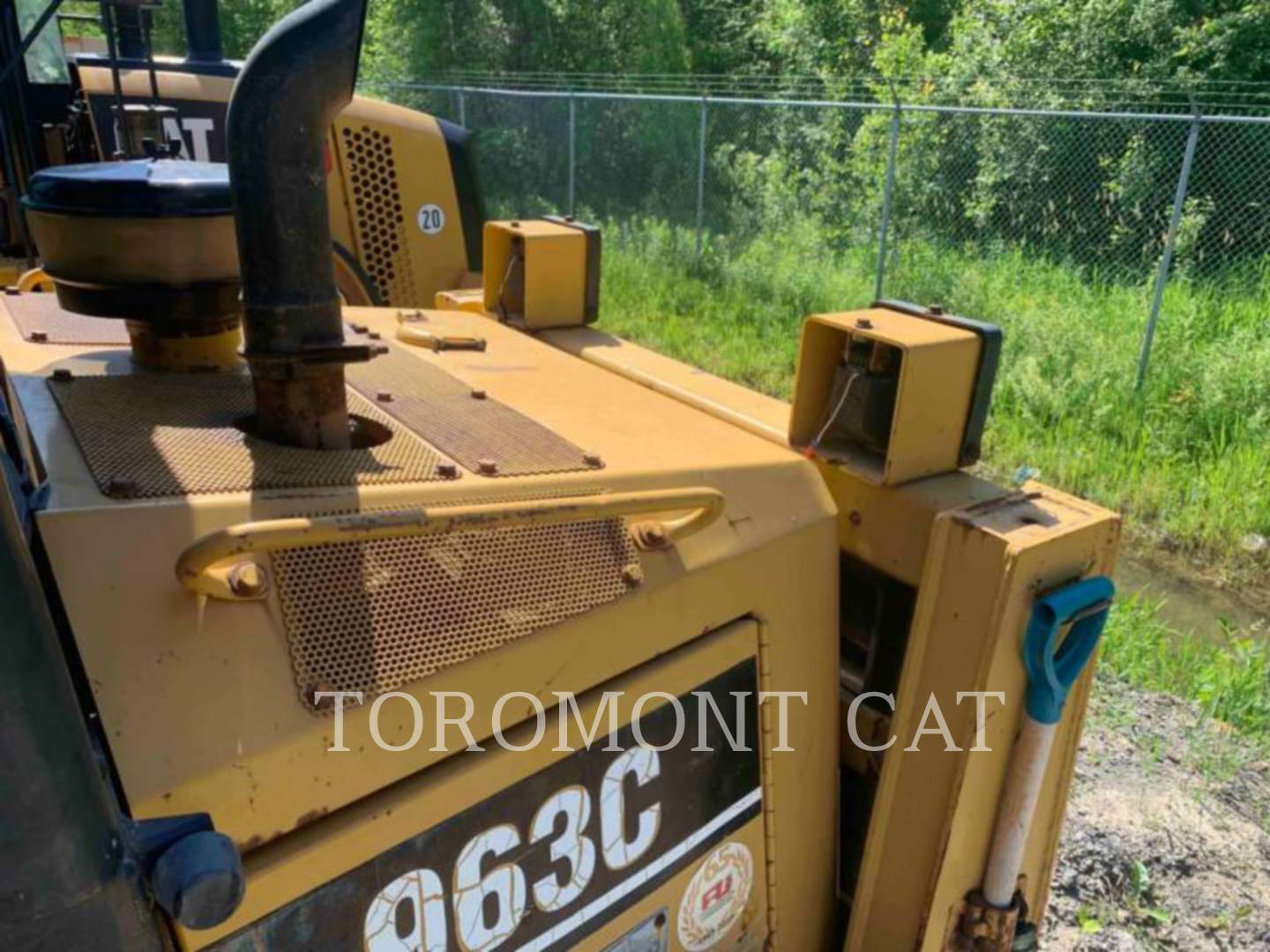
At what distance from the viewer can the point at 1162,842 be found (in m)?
3.22

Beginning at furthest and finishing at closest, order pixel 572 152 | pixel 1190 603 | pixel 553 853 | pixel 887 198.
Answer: pixel 572 152 → pixel 887 198 → pixel 1190 603 → pixel 553 853

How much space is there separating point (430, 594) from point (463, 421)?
0.48 m

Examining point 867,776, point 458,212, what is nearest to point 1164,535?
point 458,212

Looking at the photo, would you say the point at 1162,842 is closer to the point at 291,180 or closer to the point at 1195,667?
the point at 1195,667

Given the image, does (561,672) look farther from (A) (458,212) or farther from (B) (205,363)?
(A) (458,212)

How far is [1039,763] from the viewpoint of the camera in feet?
5.99

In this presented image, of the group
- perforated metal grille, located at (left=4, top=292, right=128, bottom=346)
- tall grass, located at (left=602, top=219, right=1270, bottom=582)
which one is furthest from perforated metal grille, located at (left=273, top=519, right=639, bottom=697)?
tall grass, located at (left=602, top=219, right=1270, bottom=582)

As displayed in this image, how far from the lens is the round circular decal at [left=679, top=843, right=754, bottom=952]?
165 cm

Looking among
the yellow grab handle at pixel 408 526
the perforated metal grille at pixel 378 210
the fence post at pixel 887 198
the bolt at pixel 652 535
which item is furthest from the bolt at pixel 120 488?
the fence post at pixel 887 198

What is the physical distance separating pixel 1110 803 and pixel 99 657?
311 cm

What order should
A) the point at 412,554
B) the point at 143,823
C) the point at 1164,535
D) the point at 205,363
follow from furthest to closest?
the point at 1164,535 → the point at 205,363 → the point at 412,554 → the point at 143,823

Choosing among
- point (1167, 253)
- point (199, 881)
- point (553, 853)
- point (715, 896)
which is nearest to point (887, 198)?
point (1167, 253)

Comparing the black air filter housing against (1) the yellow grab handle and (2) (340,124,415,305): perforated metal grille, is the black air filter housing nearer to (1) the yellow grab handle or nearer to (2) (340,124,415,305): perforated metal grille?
(1) the yellow grab handle

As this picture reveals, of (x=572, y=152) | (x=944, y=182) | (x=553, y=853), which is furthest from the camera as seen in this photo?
(x=572, y=152)
